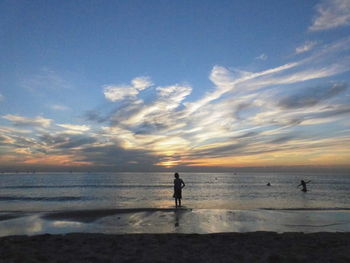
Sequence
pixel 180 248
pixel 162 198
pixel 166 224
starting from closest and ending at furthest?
1. pixel 180 248
2. pixel 166 224
3. pixel 162 198

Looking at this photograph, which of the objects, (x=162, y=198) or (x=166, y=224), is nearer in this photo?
(x=166, y=224)

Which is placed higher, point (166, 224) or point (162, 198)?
point (162, 198)

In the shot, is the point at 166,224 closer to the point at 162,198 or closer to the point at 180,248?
the point at 180,248

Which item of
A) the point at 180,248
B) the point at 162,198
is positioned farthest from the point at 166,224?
the point at 162,198

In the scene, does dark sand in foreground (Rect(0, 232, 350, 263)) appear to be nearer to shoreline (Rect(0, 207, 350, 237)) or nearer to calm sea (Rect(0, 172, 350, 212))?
shoreline (Rect(0, 207, 350, 237))

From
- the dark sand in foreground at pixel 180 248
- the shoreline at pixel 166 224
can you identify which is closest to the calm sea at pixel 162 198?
the shoreline at pixel 166 224

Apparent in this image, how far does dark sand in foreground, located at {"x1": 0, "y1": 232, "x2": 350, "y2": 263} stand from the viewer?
718 centimetres

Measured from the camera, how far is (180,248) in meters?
8.25

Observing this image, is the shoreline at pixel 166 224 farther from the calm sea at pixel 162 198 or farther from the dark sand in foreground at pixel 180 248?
the calm sea at pixel 162 198

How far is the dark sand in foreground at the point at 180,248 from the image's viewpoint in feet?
23.6

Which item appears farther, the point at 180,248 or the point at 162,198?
the point at 162,198

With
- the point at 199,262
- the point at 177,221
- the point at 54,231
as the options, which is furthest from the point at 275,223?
the point at 54,231

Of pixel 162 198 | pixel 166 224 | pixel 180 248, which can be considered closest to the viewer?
pixel 180 248

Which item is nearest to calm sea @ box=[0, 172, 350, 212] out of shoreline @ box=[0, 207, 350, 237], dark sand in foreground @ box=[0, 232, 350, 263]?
shoreline @ box=[0, 207, 350, 237]
